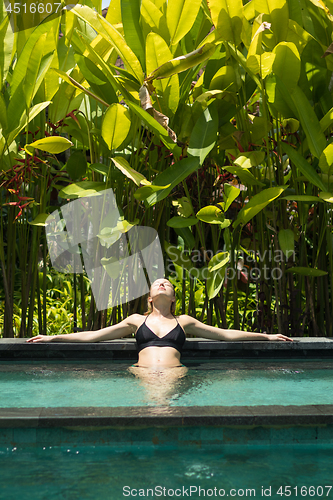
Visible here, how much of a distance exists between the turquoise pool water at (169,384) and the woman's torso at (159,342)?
0.39 ft

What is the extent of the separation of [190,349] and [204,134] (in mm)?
1393

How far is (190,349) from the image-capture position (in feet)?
10.3

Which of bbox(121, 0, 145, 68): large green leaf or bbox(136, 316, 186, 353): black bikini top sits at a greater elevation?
bbox(121, 0, 145, 68): large green leaf

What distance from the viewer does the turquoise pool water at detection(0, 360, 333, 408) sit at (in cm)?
213

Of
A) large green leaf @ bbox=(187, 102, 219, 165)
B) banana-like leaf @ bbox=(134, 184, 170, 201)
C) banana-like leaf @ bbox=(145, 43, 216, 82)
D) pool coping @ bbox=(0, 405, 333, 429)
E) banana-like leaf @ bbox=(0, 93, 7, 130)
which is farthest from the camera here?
large green leaf @ bbox=(187, 102, 219, 165)

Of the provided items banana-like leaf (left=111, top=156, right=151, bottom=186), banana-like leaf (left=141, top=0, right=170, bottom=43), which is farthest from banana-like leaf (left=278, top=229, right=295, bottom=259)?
banana-like leaf (left=141, top=0, right=170, bottom=43)

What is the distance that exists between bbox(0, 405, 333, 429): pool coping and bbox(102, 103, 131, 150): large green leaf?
1.89 m

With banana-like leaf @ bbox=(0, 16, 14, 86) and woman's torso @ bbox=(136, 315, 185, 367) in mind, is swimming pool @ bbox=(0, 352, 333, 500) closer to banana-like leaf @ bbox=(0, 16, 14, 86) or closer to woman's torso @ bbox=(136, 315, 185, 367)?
woman's torso @ bbox=(136, 315, 185, 367)

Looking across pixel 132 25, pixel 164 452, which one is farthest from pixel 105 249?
pixel 164 452

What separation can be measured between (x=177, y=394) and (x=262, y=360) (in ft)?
3.45

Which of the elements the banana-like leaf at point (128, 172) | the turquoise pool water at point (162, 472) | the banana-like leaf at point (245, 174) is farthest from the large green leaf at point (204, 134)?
the turquoise pool water at point (162, 472)

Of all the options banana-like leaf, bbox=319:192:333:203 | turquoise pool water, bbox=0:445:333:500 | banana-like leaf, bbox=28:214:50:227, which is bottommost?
turquoise pool water, bbox=0:445:333:500

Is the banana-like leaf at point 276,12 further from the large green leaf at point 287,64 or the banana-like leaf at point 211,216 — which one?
the banana-like leaf at point 211,216

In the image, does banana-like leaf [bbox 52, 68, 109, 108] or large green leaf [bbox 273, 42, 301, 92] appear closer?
large green leaf [bbox 273, 42, 301, 92]
